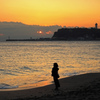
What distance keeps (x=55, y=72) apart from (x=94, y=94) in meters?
3.28

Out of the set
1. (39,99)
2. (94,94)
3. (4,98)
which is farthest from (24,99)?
(94,94)

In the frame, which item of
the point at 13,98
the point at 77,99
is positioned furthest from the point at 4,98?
the point at 77,99

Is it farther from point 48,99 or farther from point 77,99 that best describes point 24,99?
point 77,99

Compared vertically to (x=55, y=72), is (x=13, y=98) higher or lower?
lower

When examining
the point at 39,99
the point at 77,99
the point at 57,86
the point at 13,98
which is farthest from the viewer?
the point at 57,86

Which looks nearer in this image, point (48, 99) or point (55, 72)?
point (48, 99)

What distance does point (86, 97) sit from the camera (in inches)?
338

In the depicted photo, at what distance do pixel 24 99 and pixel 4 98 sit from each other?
4.52 ft

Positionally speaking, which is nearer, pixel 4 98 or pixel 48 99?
pixel 48 99

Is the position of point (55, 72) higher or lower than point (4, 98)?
higher

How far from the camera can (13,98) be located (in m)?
9.95

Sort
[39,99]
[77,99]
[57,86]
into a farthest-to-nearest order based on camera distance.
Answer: [57,86]
[39,99]
[77,99]

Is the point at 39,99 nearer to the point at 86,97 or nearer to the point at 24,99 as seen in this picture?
the point at 24,99

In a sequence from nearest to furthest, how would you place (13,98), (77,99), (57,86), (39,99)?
(77,99) < (39,99) < (13,98) < (57,86)
